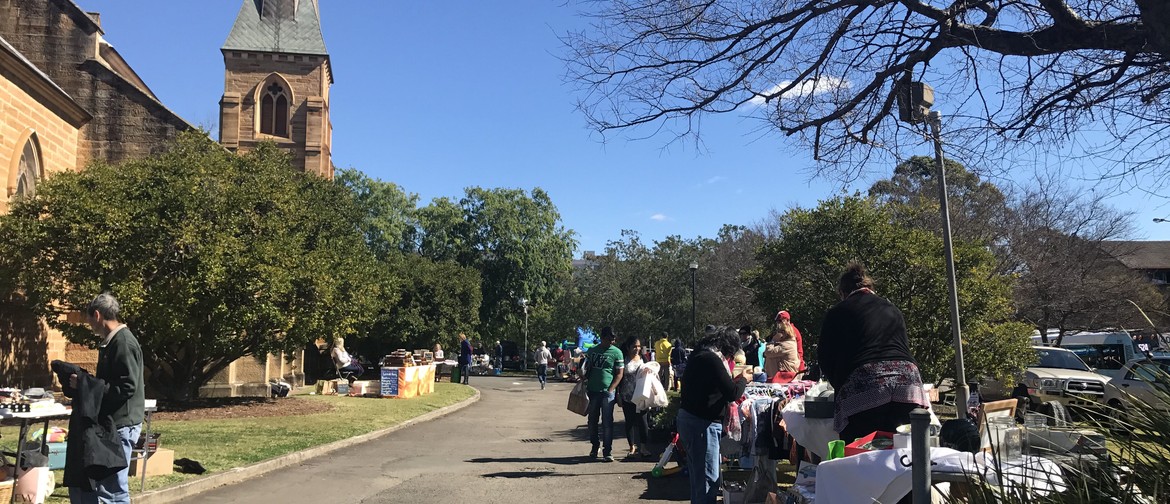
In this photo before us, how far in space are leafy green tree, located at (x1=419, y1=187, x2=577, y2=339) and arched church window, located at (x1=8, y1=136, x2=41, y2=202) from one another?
3396cm

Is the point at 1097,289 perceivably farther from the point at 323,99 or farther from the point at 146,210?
the point at 323,99

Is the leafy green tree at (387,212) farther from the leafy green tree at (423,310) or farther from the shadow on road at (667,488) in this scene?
the shadow on road at (667,488)

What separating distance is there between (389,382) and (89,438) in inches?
647

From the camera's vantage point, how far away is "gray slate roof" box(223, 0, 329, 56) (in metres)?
42.0

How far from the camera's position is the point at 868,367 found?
5.04m

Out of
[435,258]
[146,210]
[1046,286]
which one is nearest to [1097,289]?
[1046,286]

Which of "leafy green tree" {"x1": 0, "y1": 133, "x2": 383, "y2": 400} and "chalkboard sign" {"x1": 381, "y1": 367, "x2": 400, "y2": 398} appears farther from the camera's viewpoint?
"chalkboard sign" {"x1": 381, "y1": 367, "x2": 400, "y2": 398}

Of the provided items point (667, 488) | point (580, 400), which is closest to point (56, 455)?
point (580, 400)

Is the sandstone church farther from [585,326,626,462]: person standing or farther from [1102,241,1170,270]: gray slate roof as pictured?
[1102,241,1170,270]: gray slate roof

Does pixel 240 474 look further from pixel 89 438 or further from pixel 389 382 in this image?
pixel 389 382

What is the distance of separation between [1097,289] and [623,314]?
2439 cm

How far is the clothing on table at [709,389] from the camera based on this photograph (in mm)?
6609

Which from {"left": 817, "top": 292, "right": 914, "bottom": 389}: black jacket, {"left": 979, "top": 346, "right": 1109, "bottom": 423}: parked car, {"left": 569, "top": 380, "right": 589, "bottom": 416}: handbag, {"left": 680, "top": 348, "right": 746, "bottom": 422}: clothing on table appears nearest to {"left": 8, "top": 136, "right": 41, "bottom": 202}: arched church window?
{"left": 569, "top": 380, "right": 589, "bottom": 416}: handbag

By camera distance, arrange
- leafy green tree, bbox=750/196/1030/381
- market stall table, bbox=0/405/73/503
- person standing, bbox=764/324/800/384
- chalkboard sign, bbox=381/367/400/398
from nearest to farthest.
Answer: market stall table, bbox=0/405/73/503 < person standing, bbox=764/324/800/384 < leafy green tree, bbox=750/196/1030/381 < chalkboard sign, bbox=381/367/400/398
